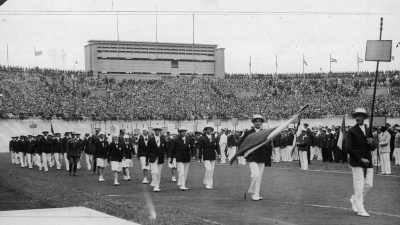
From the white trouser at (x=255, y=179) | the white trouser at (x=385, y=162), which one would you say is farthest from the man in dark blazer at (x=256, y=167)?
the white trouser at (x=385, y=162)

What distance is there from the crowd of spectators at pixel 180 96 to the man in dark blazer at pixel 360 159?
41.1 m

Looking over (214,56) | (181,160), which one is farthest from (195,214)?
(214,56)

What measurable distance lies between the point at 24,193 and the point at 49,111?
39.0 m

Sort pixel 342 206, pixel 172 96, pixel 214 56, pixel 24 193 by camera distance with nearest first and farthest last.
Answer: pixel 342 206 < pixel 24 193 < pixel 172 96 < pixel 214 56

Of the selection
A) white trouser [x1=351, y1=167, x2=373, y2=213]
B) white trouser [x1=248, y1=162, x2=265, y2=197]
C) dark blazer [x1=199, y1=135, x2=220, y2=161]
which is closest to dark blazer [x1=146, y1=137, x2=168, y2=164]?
dark blazer [x1=199, y1=135, x2=220, y2=161]

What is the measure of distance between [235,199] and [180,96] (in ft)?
155

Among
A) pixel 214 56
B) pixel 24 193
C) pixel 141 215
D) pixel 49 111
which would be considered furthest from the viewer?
pixel 214 56

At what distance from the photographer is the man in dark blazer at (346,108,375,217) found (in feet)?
35.1

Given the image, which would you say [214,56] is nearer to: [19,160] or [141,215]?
[19,160]

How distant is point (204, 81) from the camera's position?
66.9m

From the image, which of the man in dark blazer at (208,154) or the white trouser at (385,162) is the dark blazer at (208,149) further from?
the white trouser at (385,162)

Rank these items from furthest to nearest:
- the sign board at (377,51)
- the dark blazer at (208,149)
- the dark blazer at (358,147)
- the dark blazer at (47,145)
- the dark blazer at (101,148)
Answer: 1. the dark blazer at (47,145)
2. the dark blazer at (101,148)
3. the dark blazer at (208,149)
4. the sign board at (377,51)
5. the dark blazer at (358,147)

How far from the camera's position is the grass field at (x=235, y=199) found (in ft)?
34.6

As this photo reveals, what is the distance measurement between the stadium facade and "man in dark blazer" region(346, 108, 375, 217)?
63.3 metres
